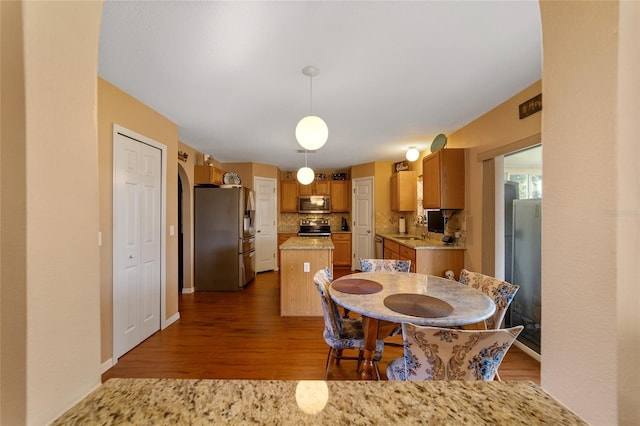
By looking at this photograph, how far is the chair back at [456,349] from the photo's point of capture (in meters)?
1.08

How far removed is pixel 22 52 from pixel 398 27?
1692 millimetres

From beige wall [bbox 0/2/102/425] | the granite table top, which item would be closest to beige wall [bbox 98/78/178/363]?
the granite table top

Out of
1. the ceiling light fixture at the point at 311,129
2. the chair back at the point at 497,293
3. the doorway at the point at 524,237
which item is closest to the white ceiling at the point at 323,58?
the ceiling light fixture at the point at 311,129

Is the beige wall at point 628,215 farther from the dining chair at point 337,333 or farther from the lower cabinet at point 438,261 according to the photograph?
the lower cabinet at point 438,261

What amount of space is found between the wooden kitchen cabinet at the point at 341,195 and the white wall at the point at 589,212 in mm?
5605

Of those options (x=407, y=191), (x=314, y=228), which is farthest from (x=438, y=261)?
(x=314, y=228)

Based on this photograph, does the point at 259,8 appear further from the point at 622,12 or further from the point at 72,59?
the point at 622,12

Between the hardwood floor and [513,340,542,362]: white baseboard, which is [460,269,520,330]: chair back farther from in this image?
[513,340,542,362]: white baseboard

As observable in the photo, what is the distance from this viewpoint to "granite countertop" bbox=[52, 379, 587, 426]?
0.45m

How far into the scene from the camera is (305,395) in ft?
1.66

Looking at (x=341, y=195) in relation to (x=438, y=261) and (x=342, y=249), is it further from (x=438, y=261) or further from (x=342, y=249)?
(x=438, y=261)

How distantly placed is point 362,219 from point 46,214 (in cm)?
535

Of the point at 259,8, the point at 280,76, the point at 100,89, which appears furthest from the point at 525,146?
the point at 100,89

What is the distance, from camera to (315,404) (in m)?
0.48
